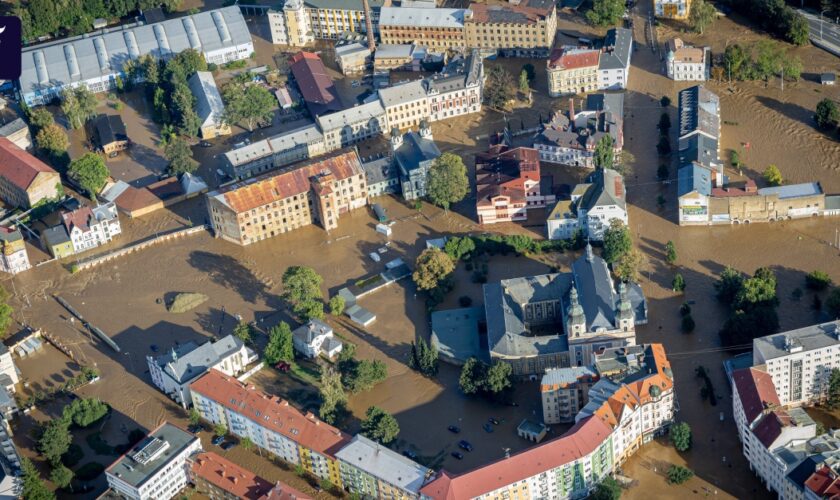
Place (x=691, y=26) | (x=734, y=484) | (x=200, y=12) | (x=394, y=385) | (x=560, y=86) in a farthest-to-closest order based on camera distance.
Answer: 1. (x=200, y=12)
2. (x=691, y=26)
3. (x=560, y=86)
4. (x=394, y=385)
5. (x=734, y=484)

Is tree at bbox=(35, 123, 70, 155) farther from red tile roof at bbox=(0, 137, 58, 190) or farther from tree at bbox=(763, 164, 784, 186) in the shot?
tree at bbox=(763, 164, 784, 186)

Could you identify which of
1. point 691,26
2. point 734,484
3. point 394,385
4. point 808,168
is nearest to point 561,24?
point 691,26

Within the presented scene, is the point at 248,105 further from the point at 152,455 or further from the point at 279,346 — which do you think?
the point at 152,455

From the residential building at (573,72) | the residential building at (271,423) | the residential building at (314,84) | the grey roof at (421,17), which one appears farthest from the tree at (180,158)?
the residential building at (573,72)

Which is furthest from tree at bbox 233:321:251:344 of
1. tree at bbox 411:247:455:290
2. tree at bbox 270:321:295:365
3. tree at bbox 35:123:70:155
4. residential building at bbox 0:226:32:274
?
tree at bbox 35:123:70:155

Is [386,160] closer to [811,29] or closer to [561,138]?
[561,138]

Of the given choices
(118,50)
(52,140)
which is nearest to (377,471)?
(52,140)
